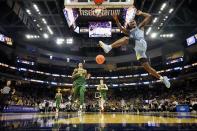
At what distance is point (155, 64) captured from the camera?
4106 cm

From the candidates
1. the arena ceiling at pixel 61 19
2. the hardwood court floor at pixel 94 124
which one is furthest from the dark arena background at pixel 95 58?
the hardwood court floor at pixel 94 124

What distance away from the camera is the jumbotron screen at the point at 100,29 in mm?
19188

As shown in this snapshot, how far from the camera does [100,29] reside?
63.4 feet

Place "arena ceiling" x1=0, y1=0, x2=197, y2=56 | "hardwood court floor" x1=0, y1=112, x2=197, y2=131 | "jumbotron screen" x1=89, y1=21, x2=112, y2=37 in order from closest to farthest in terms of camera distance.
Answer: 1. "hardwood court floor" x1=0, y1=112, x2=197, y2=131
2. "jumbotron screen" x1=89, y1=21, x2=112, y2=37
3. "arena ceiling" x1=0, y1=0, x2=197, y2=56

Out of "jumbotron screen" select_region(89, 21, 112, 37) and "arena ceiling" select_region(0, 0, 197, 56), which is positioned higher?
"arena ceiling" select_region(0, 0, 197, 56)

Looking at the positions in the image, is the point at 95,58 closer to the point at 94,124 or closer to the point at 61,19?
the point at 61,19

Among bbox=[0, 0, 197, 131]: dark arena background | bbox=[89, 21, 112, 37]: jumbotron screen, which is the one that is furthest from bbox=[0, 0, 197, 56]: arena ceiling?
bbox=[89, 21, 112, 37]: jumbotron screen

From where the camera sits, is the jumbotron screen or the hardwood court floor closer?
the hardwood court floor

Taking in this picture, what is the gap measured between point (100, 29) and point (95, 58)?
651 inches

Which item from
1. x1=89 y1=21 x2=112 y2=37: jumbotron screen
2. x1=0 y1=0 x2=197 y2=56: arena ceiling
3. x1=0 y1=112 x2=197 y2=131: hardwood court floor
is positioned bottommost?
x1=0 y1=112 x2=197 y2=131: hardwood court floor

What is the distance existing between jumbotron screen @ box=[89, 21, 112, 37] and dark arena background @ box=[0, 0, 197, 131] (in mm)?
32

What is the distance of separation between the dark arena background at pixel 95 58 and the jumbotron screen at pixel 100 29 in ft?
0.11

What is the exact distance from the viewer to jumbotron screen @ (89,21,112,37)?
63.0 ft

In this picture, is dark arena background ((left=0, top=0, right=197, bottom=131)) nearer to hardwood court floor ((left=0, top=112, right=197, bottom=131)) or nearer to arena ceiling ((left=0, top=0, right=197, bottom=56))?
arena ceiling ((left=0, top=0, right=197, bottom=56))
